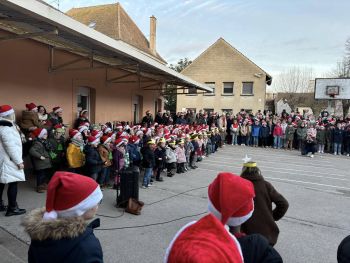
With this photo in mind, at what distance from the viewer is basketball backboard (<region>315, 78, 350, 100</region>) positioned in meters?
26.0

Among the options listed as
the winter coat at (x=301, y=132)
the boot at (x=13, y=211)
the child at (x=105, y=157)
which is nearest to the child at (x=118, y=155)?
the child at (x=105, y=157)

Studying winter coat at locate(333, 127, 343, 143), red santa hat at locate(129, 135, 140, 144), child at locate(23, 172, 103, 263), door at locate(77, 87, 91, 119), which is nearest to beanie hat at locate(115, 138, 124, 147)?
red santa hat at locate(129, 135, 140, 144)

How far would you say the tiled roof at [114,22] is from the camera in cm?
2655

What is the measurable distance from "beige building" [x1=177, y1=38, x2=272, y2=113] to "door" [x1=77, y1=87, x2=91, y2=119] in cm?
2292

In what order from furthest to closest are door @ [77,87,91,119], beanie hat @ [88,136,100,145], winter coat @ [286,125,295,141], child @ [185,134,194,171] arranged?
winter coat @ [286,125,295,141] < door @ [77,87,91,119] < child @ [185,134,194,171] < beanie hat @ [88,136,100,145]

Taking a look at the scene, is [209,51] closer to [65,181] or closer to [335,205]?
[335,205]

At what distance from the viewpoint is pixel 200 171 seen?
11.7 metres

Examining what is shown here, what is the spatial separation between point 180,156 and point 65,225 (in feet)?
29.3

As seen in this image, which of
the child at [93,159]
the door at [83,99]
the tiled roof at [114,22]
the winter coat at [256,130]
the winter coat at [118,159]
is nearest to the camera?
the child at [93,159]

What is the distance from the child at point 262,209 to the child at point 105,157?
5.14 meters

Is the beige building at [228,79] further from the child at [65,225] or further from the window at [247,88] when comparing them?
the child at [65,225]

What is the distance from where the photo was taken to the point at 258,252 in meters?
2.04

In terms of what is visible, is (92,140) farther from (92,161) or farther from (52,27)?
(52,27)

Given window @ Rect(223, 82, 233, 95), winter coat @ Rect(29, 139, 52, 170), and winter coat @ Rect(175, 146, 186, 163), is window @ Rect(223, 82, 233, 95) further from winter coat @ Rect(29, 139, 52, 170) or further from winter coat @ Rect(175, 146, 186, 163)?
winter coat @ Rect(29, 139, 52, 170)
